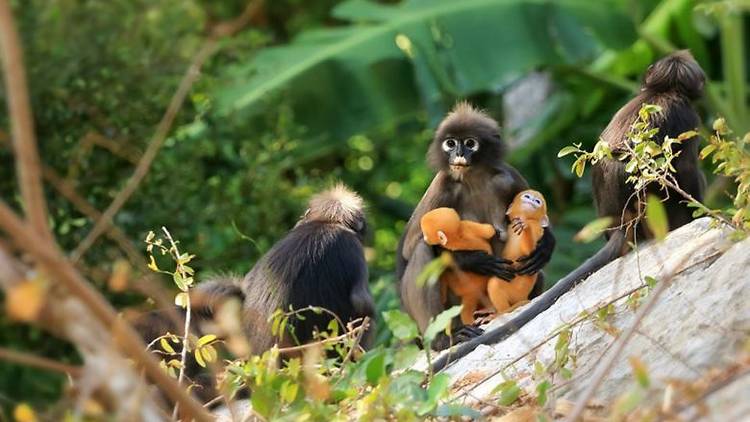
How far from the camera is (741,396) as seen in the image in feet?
10.8

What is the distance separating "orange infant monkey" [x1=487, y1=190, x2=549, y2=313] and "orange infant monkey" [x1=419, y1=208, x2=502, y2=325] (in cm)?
5

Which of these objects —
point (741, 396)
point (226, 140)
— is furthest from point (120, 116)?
point (741, 396)

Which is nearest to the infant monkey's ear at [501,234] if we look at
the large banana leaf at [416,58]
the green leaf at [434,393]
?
the green leaf at [434,393]

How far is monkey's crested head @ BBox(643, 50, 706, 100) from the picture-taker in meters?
6.62

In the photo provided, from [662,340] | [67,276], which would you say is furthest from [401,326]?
[67,276]

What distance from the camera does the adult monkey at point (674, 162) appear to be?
641cm

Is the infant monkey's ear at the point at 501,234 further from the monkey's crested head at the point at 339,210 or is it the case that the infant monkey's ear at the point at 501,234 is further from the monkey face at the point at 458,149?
the monkey's crested head at the point at 339,210

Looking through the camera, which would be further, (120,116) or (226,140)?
(226,140)

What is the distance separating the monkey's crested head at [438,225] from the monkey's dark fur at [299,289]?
1.69 feet

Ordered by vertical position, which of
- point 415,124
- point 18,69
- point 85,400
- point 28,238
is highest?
point 18,69

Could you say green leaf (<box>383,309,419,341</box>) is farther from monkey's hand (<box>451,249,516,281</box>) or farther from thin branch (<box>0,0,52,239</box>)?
monkey's hand (<box>451,249,516,281</box>)

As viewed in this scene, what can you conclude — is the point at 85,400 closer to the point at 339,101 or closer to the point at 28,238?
the point at 28,238

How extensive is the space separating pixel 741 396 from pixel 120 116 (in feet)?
23.5

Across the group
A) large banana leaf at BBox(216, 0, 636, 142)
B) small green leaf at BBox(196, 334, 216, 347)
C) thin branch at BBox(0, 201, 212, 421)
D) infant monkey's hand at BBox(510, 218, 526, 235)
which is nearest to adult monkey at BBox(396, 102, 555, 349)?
infant monkey's hand at BBox(510, 218, 526, 235)
